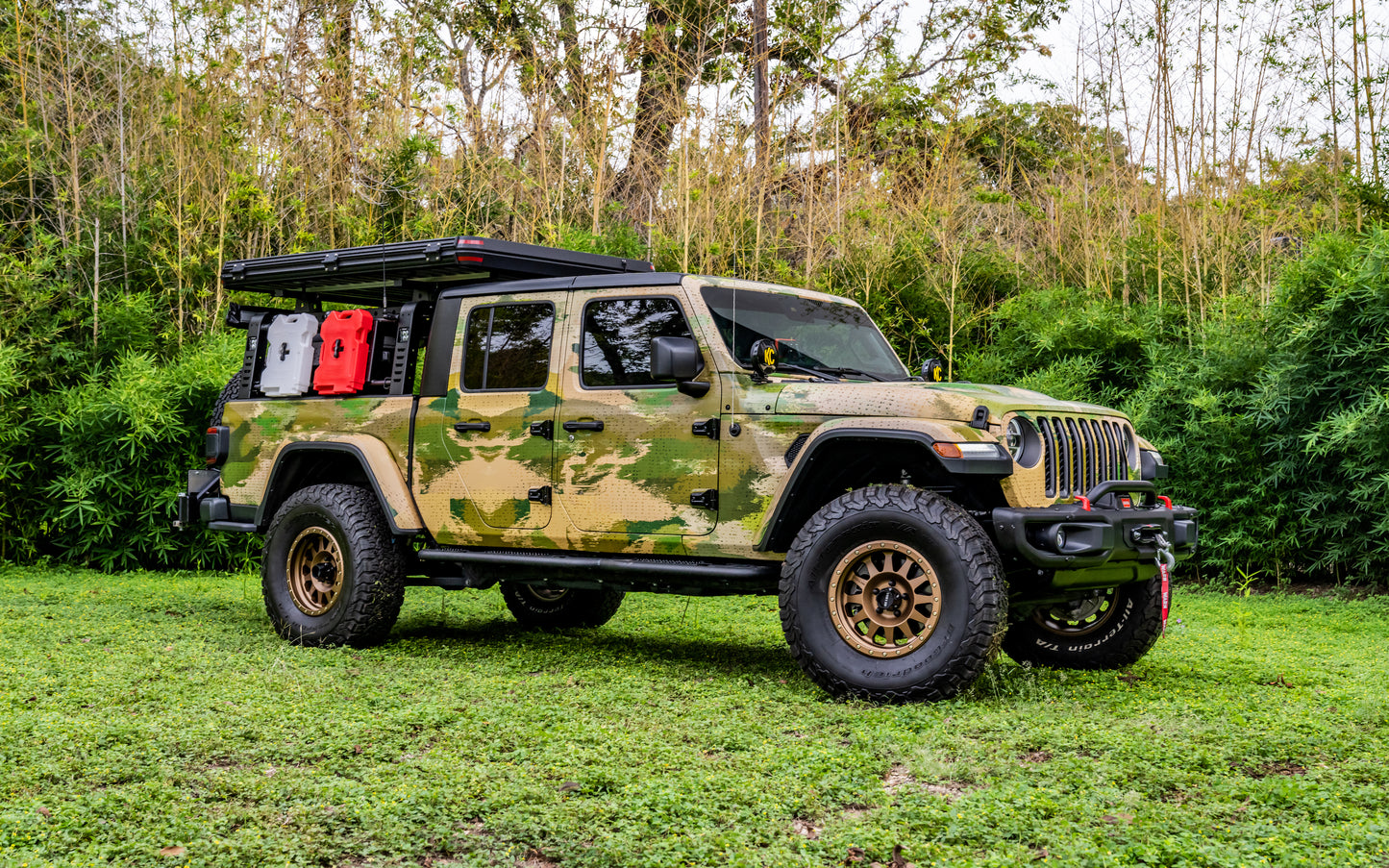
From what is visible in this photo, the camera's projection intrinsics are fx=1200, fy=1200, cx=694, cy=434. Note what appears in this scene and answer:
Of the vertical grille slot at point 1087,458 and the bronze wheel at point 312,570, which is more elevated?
the vertical grille slot at point 1087,458

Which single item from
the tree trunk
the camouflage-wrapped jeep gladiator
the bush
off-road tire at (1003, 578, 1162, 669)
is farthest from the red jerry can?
the tree trunk

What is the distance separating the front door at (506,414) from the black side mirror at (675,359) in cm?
85

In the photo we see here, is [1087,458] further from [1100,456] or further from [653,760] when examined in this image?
[653,760]

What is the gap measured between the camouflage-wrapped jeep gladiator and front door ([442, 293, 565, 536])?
0.01 metres

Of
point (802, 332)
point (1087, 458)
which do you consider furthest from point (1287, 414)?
point (802, 332)

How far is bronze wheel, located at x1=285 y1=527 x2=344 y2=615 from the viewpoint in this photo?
6.37 metres

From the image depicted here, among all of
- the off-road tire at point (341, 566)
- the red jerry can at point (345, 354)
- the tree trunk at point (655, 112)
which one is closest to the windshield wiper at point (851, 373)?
the off-road tire at point (341, 566)

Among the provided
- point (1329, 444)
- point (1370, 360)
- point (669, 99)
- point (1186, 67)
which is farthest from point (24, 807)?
point (1186, 67)

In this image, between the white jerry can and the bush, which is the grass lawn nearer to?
the white jerry can

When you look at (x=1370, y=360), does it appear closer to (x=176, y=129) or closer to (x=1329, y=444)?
(x=1329, y=444)

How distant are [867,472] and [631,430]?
1.09 m

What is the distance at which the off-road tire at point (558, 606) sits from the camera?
7.18 meters

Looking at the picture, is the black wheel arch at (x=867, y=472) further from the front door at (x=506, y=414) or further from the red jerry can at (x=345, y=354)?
the red jerry can at (x=345, y=354)

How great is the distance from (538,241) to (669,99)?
186cm
